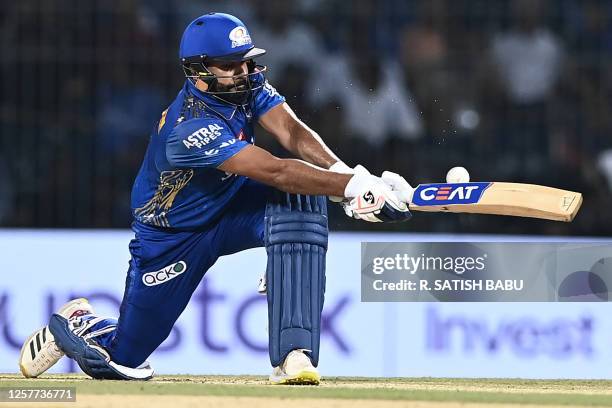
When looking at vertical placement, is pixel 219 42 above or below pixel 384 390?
above

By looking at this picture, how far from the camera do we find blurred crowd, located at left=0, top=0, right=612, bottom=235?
9281 millimetres

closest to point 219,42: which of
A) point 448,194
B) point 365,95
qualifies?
point 448,194

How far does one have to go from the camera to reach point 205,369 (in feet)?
24.5

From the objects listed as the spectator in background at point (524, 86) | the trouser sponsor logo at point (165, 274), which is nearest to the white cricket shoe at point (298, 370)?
the trouser sponsor logo at point (165, 274)

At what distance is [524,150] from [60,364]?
347 centimetres

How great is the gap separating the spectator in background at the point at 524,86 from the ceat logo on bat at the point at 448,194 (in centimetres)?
357

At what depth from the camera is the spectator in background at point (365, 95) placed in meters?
9.38

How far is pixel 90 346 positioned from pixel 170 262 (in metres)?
0.55

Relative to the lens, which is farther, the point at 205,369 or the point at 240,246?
the point at 205,369

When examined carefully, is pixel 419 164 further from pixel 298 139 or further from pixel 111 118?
pixel 298 139

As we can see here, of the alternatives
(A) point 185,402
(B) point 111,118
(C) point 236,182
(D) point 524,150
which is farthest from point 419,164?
(A) point 185,402

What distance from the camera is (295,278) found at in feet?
18.6

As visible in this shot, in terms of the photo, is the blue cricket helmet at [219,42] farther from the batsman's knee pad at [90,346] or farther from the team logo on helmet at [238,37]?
the batsman's knee pad at [90,346]

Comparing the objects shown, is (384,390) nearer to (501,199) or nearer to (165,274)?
(501,199)
